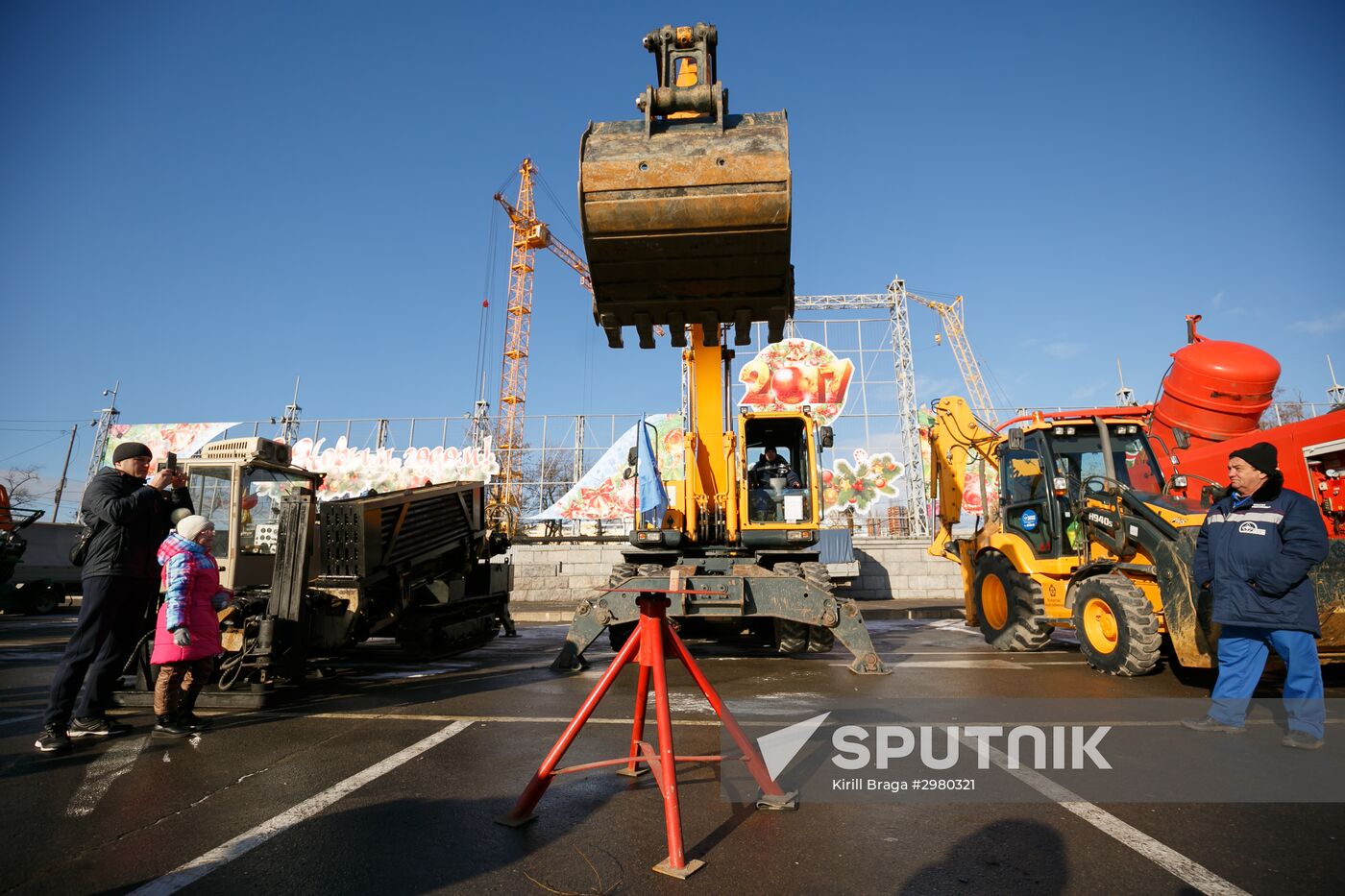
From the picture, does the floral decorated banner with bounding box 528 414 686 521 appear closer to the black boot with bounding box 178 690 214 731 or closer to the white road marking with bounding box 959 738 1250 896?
the black boot with bounding box 178 690 214 731

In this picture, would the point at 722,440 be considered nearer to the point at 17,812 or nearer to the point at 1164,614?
the point at 1164,614

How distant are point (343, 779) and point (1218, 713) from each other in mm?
5521

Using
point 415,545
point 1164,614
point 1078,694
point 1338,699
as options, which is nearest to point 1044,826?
point 1078,694

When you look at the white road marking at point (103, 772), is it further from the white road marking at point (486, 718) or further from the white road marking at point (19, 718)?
the white road marking at point (19, 718)

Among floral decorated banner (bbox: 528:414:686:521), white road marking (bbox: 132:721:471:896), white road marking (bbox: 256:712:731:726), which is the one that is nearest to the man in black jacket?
white road marking (bbox: 256:712:731:726)

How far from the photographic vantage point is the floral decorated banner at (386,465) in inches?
938

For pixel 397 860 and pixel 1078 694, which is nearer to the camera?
pixel 397 860

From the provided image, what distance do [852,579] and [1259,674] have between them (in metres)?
13.2

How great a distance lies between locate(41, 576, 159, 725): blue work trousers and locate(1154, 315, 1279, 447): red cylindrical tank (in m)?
11.9

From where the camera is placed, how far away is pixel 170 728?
15.6 ft

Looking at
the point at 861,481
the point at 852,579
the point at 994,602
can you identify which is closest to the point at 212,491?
the point at 994,602

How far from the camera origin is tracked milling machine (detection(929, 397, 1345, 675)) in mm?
5688

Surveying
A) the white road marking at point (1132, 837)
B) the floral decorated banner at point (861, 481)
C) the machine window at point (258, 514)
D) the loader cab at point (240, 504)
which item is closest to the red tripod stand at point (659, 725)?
the white road marking at point (1132, 837)

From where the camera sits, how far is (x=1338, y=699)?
18.4 feet
